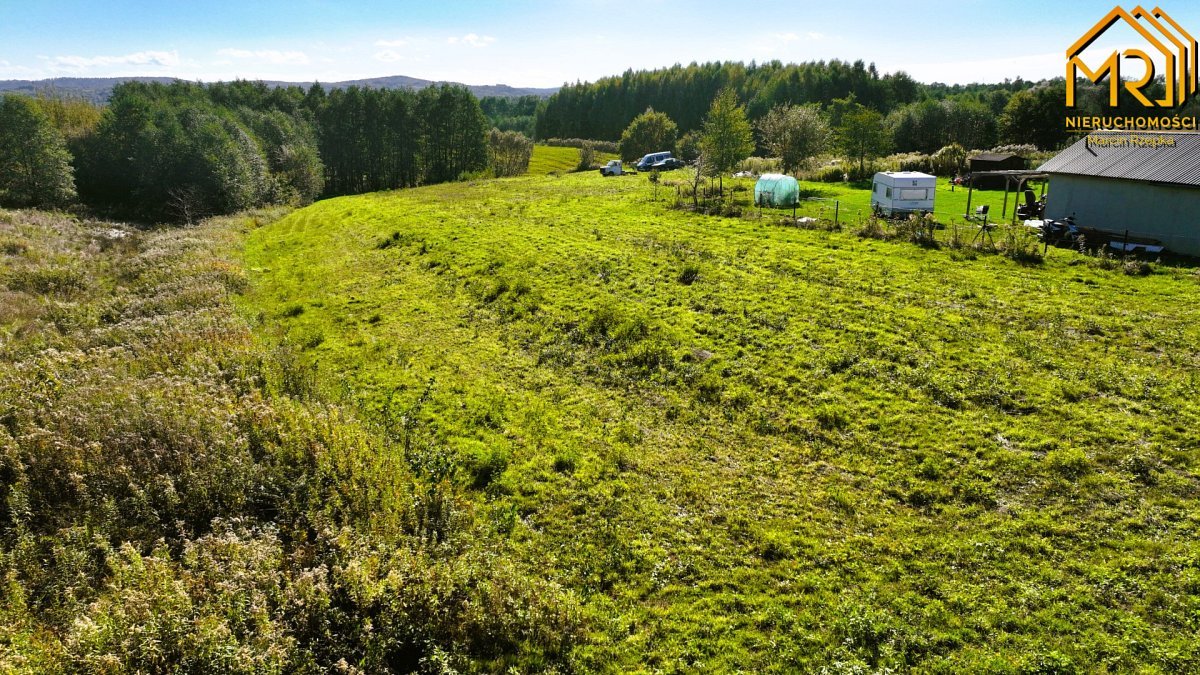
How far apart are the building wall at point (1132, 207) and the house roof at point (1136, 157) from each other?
0.38 meters

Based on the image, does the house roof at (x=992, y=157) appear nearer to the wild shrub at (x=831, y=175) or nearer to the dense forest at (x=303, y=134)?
the dense forest at (x=303, y=134)

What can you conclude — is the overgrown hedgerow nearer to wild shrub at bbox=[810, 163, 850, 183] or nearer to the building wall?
the building wall

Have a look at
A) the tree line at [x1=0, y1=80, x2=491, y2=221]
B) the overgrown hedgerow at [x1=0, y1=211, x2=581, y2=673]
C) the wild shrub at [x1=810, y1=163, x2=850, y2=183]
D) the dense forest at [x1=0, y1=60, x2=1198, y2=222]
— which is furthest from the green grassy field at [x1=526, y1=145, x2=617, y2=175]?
the overgrown hedgerow at [x1=0, y1=211, x2=581, y2=673]

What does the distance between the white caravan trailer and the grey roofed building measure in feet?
18.8

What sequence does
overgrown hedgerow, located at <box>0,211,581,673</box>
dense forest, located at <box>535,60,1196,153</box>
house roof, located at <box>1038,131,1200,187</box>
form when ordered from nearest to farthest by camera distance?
overgrown hedgerow, located at <box>0,211,581,673</box> < house roof, located at <box>1038,131,1200,187</box> < dense forest, located at <box>535,60,1196,153</box>

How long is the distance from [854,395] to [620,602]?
908 cm

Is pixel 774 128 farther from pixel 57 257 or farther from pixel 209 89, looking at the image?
pixel 209 89

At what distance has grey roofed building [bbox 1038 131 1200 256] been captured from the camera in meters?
26.0

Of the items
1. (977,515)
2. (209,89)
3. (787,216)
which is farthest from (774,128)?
(209,89)

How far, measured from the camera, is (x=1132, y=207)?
92.8 ft

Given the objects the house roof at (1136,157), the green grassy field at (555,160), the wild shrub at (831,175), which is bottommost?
the house roof at (1136,157)

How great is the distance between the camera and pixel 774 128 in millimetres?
61969

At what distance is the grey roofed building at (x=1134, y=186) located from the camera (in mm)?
25969

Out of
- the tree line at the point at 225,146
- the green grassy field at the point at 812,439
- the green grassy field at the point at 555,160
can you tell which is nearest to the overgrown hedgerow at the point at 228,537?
the green grassy field at the point at 812,439
